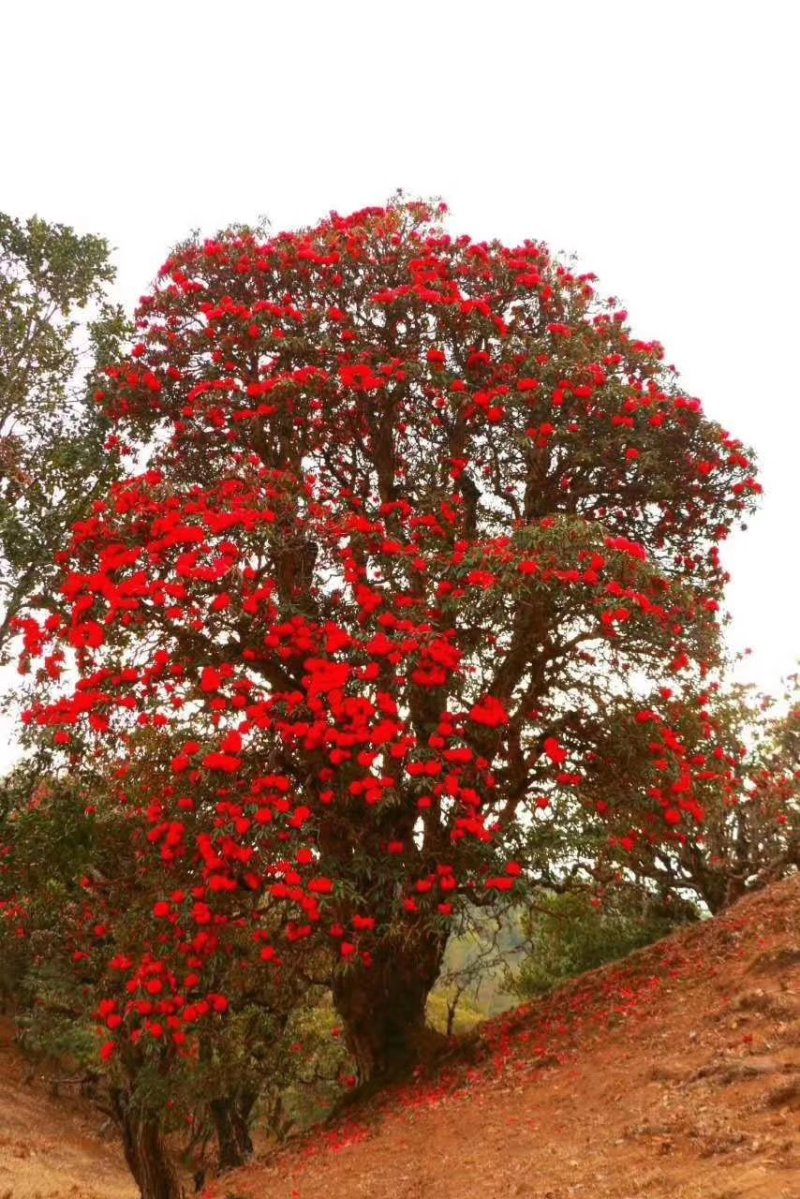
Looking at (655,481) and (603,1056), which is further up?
(655,481)

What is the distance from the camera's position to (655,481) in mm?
12180

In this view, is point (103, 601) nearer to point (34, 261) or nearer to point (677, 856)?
point (34, 261)

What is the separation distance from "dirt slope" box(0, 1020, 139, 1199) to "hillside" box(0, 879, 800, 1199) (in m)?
10.8

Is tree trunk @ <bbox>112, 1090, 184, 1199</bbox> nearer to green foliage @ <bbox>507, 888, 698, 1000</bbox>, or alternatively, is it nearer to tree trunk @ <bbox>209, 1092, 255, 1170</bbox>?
tree trunk @ <bbox>209, 1092, 255, 1170</bbox>

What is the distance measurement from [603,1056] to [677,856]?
45.9ft

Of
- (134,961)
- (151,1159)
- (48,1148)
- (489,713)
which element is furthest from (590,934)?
(48,1148)

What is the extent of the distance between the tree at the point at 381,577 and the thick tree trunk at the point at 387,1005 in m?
0.04

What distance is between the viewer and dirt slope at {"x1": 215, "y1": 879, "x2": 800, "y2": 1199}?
229 inches

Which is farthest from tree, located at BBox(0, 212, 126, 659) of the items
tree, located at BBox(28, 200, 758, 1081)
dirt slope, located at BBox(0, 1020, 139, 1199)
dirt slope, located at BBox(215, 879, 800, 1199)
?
dirt slope, located at BBox(0, 1020, 139, 1199)

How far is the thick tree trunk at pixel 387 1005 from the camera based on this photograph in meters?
12.1

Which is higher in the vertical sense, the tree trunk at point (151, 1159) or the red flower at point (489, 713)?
the red flower at point (489, 713)

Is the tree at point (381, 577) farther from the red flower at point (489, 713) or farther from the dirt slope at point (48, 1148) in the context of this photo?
the dirt slope at point (48, 1148)

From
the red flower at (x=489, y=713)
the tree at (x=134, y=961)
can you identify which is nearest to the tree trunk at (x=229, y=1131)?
the tree at (x=134, y=961)

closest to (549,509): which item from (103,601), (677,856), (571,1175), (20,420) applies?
(103,601)
